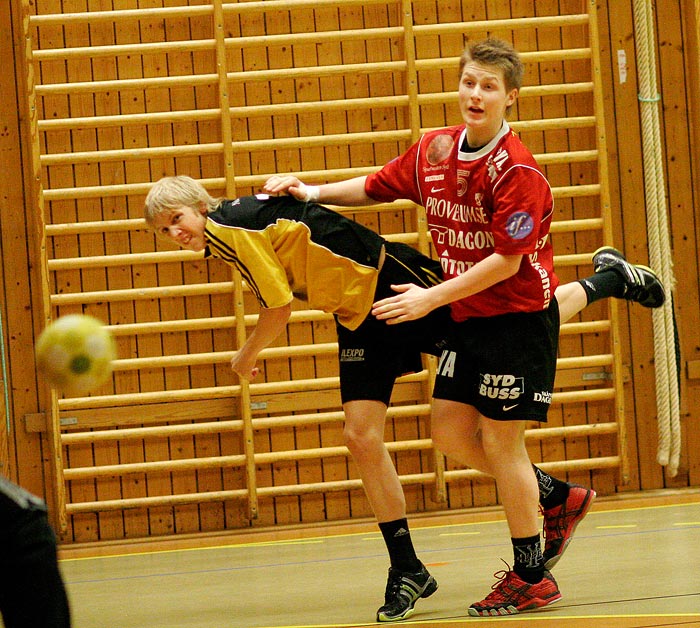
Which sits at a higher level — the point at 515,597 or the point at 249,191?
the point at 249,191

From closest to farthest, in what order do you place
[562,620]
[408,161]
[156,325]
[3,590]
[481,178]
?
[3,590] < [562,620] < [481,178] < [408,161] < [156,325]

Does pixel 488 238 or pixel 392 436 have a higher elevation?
pixel 488 238

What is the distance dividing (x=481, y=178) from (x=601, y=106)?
2818mm

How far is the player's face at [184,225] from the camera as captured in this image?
293 centimetres

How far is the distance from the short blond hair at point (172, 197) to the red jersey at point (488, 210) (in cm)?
62

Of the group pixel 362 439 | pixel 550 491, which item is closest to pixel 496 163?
pixel 362 439

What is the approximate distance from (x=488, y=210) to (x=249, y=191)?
2703 mm

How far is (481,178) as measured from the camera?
9.10 feet

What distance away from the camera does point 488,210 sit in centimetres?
279

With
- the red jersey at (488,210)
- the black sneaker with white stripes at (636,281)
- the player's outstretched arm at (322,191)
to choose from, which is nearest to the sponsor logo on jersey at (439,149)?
the red jersey at (488,210)

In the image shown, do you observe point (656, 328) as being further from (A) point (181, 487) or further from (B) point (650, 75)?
(A) point (181, 487)

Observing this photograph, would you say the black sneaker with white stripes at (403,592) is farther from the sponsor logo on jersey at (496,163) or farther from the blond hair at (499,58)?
the blond hair at (499,58)

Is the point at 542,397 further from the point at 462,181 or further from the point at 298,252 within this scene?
the point at 298,252

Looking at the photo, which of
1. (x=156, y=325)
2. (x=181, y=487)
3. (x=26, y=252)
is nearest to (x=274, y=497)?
(x=181, y=487)
